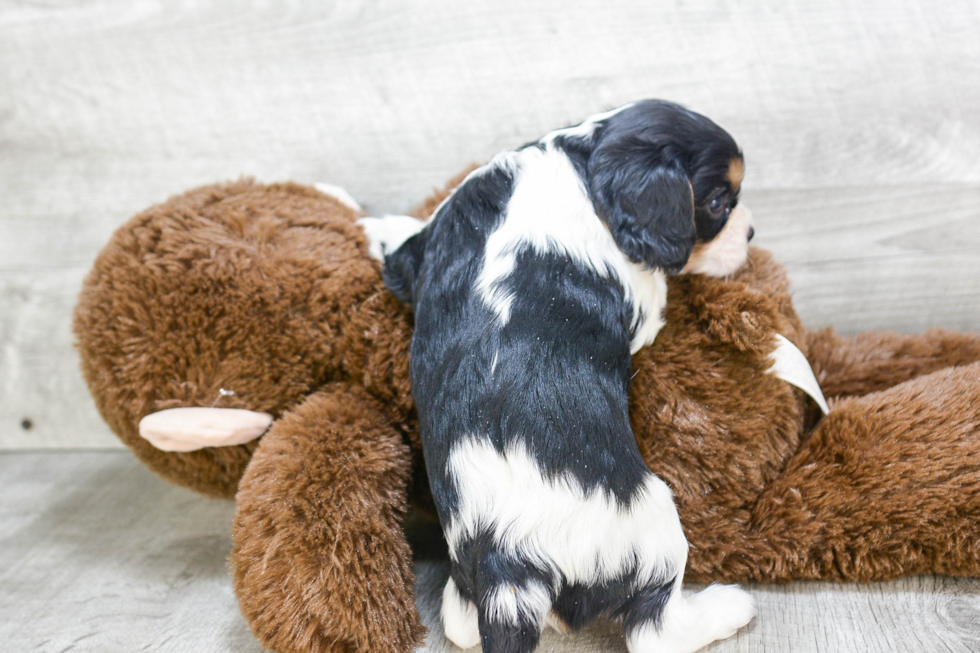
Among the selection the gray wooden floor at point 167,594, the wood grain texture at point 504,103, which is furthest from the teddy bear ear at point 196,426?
the wood grain texture at point 504,103

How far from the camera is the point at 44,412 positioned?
1.79 m

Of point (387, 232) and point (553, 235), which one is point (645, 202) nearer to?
point (553, 235)

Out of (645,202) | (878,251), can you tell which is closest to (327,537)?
(645,202)

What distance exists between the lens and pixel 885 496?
3.37 feet

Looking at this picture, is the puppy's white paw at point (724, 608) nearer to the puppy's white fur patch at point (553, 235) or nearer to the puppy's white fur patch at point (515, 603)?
the puppy's white fur patch at point (515, 603)

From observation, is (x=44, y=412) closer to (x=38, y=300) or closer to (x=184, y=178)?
(x=38, y=300)

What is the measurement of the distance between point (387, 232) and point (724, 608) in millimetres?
762

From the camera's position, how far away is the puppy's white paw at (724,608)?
97 centimetres

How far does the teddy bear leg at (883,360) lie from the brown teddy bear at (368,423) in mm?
126

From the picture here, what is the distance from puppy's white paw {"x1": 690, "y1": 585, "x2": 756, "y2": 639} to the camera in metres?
0.97

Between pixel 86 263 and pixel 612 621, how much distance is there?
4.59ft

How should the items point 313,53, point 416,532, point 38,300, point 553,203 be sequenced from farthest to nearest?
point 38,300, point 313,53, point 416,532, point 553,203

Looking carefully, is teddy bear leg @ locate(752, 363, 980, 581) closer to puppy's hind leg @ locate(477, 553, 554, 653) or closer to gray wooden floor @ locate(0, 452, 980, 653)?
gray wooden floor @ locate(0, 452, 980, 653)

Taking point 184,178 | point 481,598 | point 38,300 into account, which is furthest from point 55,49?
point 481,598
